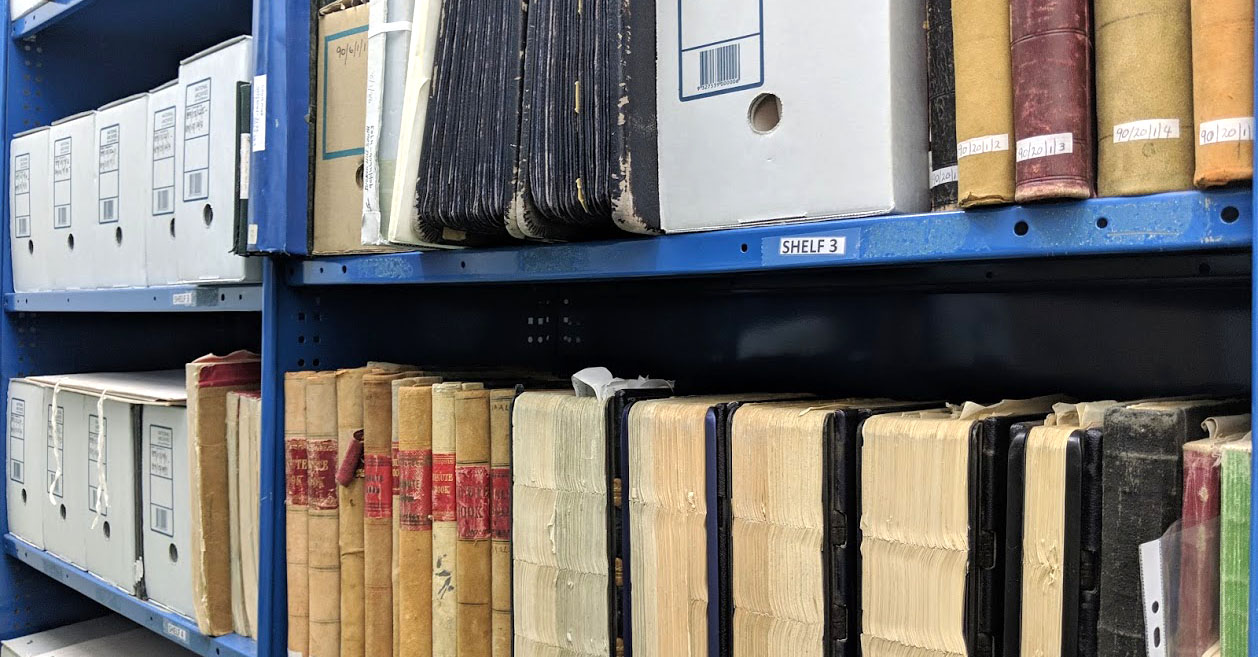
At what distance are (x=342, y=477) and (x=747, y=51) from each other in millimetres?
660

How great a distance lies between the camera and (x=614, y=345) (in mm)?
1337

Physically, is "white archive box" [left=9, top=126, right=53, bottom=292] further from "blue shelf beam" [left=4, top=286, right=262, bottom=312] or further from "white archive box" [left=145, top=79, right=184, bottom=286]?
"white archive box" [left=145, top=79, right=184, bottom=286]

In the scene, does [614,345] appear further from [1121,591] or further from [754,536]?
[1121,591]

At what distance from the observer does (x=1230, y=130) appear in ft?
1.69

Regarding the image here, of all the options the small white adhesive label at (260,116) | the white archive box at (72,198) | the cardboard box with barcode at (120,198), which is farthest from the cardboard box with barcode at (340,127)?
the white archive box at (72,198)

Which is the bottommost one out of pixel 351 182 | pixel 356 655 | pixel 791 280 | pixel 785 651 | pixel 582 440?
pixel 356 655

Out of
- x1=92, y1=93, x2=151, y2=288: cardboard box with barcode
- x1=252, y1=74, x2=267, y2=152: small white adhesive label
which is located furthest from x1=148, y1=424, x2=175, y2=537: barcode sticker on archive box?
x1=252, y1=74, x2=267, y2=152: small white adhesive label

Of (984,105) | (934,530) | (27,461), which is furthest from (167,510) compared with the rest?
(984,105)

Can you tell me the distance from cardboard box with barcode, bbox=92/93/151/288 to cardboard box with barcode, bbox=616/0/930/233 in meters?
0.94

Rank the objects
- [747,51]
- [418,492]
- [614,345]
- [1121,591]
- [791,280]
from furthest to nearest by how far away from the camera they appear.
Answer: [614,345] < [791,280] < [418,492] < [747,51] < [1121,591]

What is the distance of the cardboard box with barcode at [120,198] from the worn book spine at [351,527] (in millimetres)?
518

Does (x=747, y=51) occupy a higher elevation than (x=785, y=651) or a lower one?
higher

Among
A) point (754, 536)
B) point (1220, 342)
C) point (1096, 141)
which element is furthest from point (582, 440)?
point (1220, 342)

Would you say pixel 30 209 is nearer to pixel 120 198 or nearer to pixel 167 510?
pixel 120 198
